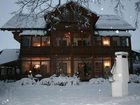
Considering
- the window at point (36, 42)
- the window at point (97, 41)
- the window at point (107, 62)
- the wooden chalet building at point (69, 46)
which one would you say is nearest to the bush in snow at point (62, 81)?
the wooden chalet building at point (69, 46)

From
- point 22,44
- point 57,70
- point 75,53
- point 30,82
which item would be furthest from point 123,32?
point 30,82

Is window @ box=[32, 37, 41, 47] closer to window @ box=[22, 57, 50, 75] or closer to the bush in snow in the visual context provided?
window @ box=[22, 57, 50, 75]

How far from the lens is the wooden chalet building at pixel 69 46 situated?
36.4m

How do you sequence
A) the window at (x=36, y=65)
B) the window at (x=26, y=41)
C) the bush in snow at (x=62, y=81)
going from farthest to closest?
the window at (x=26, y=41) < the window at (x=36, y=65) < the bush in snow at (x=62, y=81)

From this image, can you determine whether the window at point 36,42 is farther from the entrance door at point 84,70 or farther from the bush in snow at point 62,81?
the bush in snow at point 62,81

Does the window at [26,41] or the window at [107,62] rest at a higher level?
the window at [26,41]

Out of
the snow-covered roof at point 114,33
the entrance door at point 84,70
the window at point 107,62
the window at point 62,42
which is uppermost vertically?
the snow-covered roof at point 114,33

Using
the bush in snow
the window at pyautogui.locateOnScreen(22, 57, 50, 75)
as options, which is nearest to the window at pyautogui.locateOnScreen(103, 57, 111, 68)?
the window at pyautogui.locateOnScreen(22, 57, 50, 75)

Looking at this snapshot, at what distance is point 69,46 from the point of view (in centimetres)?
3669

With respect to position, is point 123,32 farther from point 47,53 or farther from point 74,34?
point 47,53

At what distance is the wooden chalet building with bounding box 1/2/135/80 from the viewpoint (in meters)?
36.4

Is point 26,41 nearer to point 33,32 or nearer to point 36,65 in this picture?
point 33,32

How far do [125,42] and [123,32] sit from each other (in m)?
1.42

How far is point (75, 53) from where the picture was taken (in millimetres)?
36562
